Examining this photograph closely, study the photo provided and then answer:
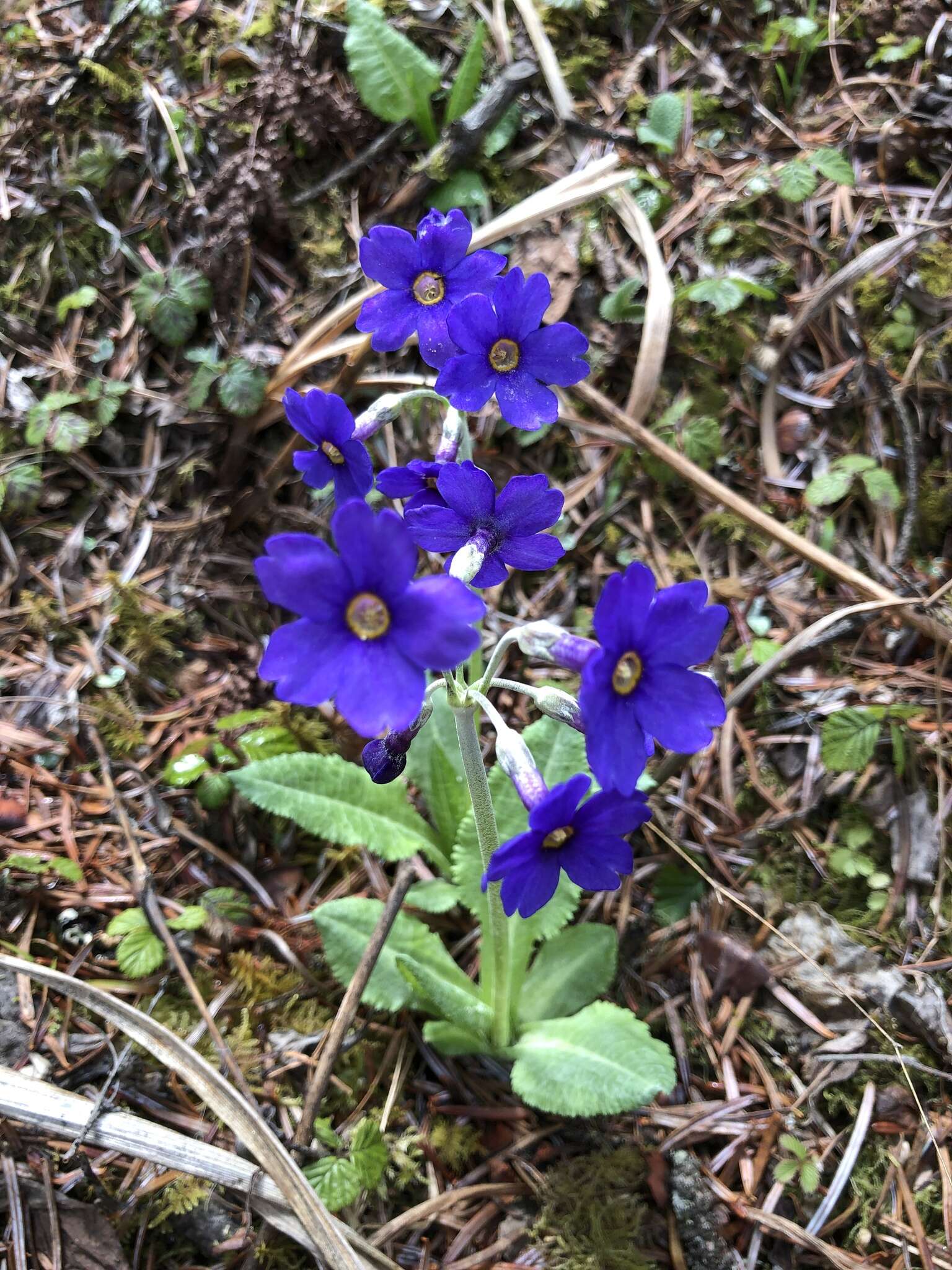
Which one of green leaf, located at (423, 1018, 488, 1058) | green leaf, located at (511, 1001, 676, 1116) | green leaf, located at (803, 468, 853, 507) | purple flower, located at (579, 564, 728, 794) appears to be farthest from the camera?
green leaf, located at (803, 468, 853, 507)

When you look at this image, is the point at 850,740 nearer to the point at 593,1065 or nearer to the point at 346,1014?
the point at 593,1065

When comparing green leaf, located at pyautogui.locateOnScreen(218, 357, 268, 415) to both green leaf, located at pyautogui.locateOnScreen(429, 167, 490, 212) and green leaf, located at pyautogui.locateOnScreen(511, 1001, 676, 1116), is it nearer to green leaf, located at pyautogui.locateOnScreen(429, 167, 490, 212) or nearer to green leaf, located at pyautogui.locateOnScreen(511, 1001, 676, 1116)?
green leaf, located at pyautogui.locateOnScreen(429, 167, 490, 212)

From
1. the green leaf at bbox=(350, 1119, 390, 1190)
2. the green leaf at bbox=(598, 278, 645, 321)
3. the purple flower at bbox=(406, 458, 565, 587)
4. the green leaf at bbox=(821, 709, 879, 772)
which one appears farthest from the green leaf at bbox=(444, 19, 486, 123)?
the green leaf at bbox=(350, 1119, 390, 1190)

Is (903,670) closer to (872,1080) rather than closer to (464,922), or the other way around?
(872,1080)

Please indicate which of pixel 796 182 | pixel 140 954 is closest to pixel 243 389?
pixel 140 954

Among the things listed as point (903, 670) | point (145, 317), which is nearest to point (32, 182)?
point (145, 317)
